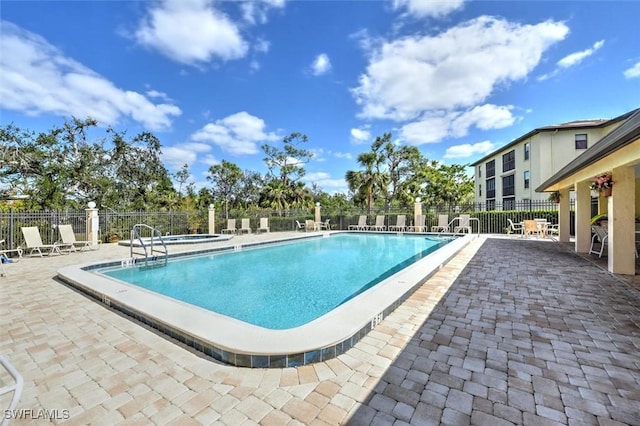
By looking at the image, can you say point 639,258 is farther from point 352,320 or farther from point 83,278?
point 83,278

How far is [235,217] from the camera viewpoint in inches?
789

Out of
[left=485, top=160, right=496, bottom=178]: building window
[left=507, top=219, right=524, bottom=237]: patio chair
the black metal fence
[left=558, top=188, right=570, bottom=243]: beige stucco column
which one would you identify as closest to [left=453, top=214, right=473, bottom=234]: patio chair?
the black metal fence

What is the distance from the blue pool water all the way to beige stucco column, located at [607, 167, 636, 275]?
430 cm

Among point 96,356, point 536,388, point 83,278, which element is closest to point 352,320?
point 536,388

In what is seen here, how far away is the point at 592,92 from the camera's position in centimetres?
1293

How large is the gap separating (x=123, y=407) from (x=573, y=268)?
8.23 meters

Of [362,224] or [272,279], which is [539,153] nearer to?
[362,224]

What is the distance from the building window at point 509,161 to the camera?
28.2 meters

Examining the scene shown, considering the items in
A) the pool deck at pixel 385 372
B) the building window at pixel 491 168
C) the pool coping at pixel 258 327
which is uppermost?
the building window at pixel 491 168

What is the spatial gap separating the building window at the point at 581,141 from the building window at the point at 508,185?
5.62 m

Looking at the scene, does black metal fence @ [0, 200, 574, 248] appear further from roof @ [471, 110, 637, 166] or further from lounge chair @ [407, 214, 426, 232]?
roof @ [471, 110, 637, 166]

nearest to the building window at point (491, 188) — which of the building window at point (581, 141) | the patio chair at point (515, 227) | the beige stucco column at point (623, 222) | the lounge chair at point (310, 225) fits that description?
the building window at point (581, 141)

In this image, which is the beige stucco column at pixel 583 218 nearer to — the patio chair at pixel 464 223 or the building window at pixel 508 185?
the patio chair at pixel 464 223

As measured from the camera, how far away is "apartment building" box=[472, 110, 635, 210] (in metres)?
23.1
